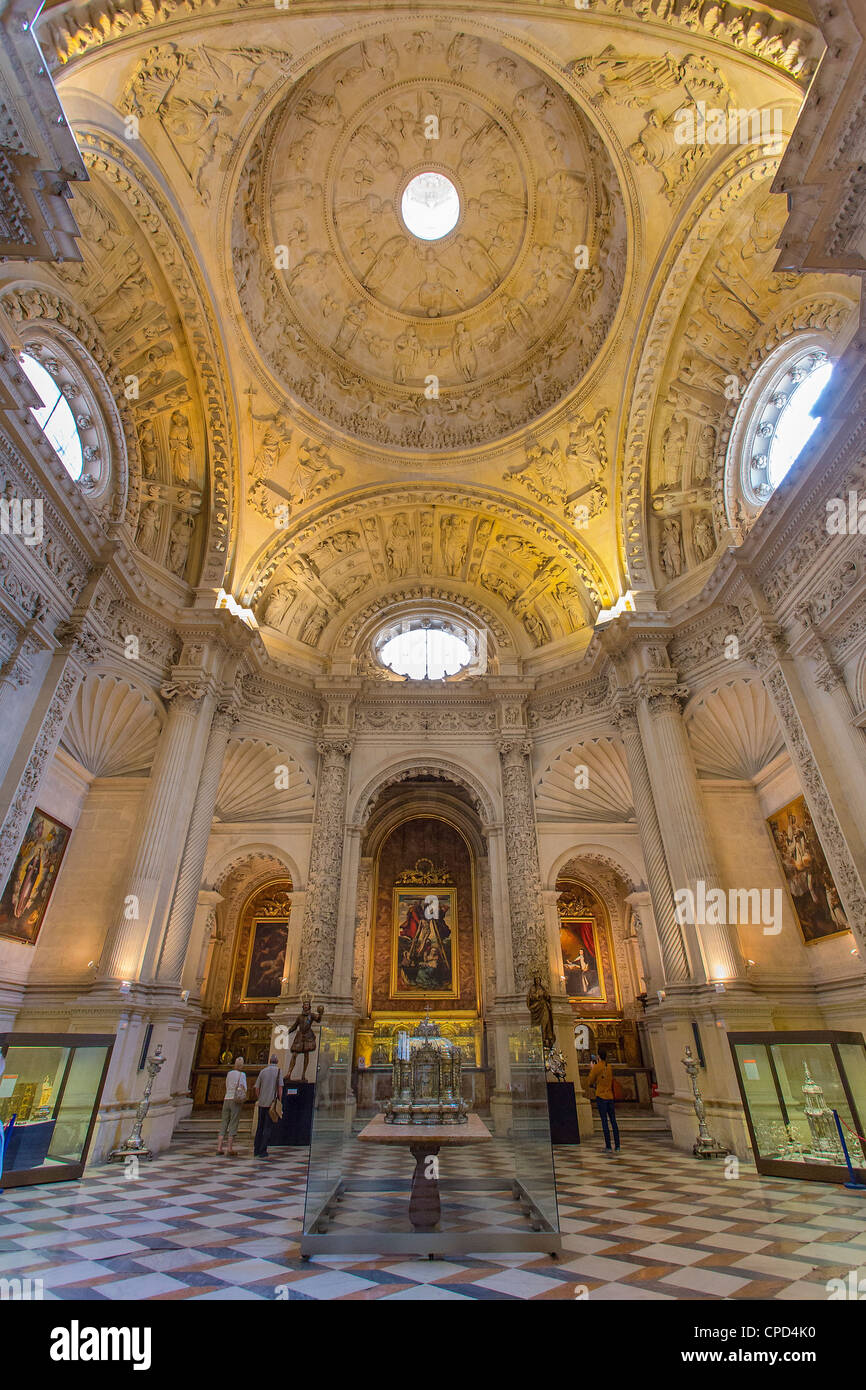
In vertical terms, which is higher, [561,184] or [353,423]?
[561,184]

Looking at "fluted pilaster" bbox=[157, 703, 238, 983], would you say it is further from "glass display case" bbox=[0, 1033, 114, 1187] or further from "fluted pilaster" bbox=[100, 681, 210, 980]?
"glass display case" bbox=[0, 1033, 114, 1187]

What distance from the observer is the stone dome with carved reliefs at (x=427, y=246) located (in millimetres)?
13188

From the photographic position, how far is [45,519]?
938cm

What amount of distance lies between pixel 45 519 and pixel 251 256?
8142 mm

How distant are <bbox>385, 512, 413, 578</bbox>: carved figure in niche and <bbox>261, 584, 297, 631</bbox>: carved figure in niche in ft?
9.70

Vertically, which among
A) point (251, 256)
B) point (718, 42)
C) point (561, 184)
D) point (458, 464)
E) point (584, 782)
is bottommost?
point (584, 782)

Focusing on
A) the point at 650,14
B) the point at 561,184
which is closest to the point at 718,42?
the point at 650,14

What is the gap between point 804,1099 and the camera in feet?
24.5

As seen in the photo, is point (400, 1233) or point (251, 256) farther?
point (251, 256)

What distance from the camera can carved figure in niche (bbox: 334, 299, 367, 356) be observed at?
51.7 feet

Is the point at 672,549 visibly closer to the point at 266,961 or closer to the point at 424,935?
the point at 424,935

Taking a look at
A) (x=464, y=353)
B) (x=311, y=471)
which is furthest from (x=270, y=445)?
(x=464, y=353)
